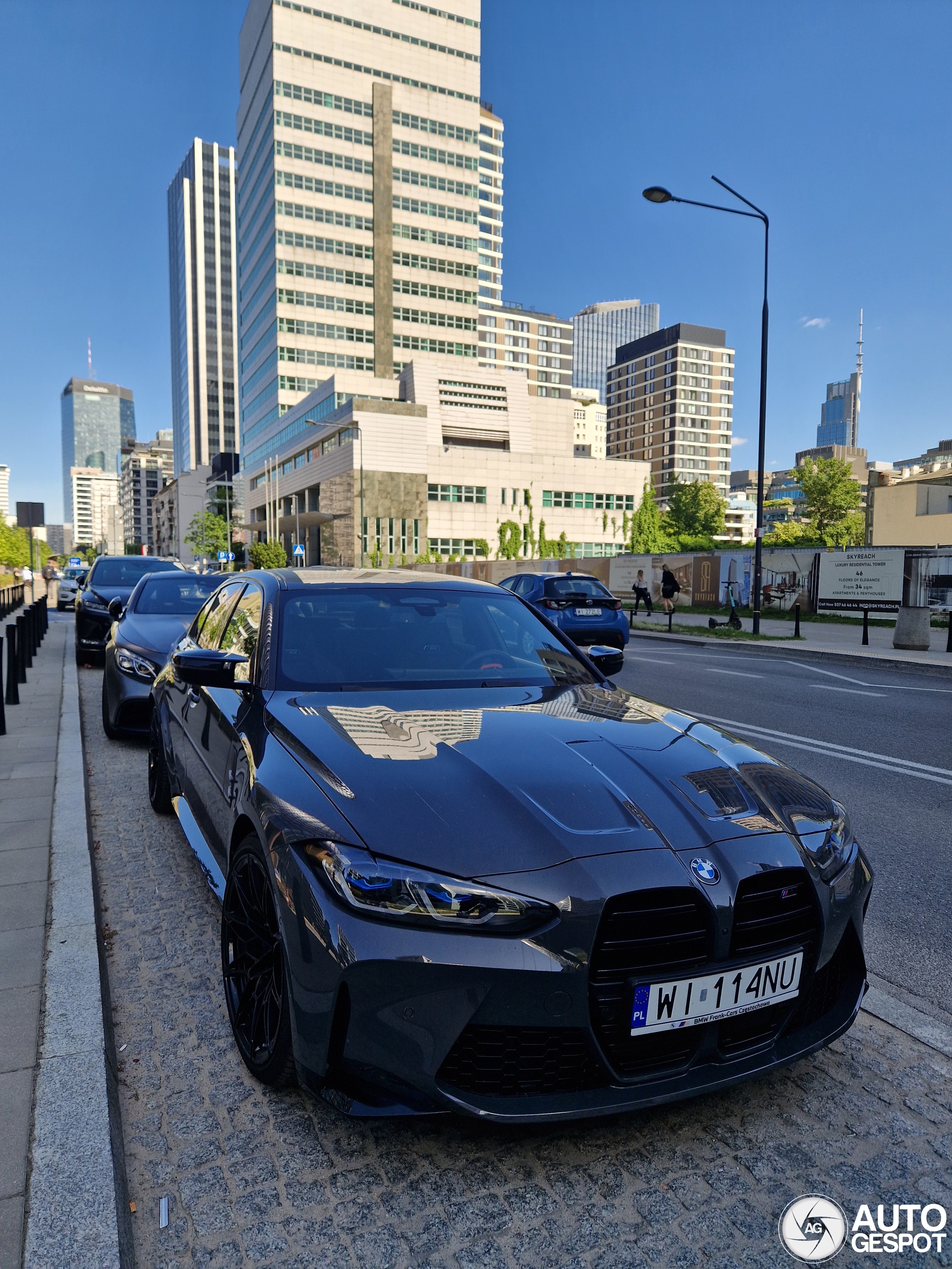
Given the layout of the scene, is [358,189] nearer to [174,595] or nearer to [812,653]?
[812,653]

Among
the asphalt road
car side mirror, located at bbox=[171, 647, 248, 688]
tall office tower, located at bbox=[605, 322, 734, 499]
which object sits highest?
tall office tower, located at bbox=[605, 322, 734, 499]

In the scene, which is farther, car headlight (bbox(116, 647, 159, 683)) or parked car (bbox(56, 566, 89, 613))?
parked car (bbox(56, 566, 89, 613))

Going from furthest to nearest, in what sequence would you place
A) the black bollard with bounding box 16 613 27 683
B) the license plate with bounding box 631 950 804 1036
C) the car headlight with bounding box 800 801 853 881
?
the black bollard with bounding box 16 613 27 683, the car headlight with bounding box 800 801 853 881, the license plate with bounding box 631 950 804 1036

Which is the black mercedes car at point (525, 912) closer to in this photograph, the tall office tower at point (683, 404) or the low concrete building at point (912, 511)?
the low concrete building at point (912, 511)

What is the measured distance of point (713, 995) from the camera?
6.37 feet

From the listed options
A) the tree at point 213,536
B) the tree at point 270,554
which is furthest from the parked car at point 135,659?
the tree at point 213,536

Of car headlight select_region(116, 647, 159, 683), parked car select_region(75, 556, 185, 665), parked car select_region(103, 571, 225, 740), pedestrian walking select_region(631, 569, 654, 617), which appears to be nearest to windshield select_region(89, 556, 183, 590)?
parked car select_region(75, 556, 185, 665)

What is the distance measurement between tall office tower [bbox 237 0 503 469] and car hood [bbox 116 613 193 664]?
239 ft

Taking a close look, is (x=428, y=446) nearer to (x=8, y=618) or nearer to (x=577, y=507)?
(x=577, y=507)

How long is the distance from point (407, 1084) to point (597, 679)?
2088mm

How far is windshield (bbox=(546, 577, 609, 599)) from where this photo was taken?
14484 mm

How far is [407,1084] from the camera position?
188 centimetres

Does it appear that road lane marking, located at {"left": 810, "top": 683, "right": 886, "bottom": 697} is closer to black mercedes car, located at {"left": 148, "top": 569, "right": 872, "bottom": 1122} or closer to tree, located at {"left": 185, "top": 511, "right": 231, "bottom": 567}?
black mercedes car, located at {"left": 148, "top": 569, "right": 872, "bottom": 1122}

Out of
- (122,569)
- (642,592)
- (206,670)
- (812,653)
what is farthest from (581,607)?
(642,592)
